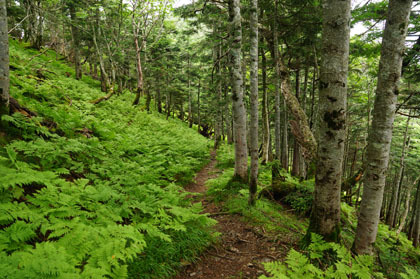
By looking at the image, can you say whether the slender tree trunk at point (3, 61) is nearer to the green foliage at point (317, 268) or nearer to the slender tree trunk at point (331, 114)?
Answer: the green foliage at point (317, 268)

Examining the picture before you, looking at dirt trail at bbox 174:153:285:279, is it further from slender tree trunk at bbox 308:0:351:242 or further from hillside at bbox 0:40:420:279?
slender tree trunk at bbox 308:0:351:242

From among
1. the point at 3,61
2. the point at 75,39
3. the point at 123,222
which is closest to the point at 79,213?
the point at 123,222

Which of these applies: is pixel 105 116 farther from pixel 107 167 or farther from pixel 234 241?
pixel 234 241

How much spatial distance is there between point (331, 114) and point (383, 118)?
98 cm

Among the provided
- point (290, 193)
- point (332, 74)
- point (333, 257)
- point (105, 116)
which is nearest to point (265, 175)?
point (290, 193)

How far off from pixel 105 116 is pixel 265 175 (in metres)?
8.58

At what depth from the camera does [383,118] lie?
3818mm

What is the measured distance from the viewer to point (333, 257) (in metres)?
3.80

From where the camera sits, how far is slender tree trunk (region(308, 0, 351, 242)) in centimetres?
356

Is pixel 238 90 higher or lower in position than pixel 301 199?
higher

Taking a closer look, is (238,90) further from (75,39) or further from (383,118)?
(75,39)

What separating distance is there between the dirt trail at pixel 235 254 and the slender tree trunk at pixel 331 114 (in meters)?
1.24

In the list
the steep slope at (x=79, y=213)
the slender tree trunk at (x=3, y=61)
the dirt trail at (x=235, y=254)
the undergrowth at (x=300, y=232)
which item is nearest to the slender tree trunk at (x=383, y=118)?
the undergrowth at (x=300, y=232)

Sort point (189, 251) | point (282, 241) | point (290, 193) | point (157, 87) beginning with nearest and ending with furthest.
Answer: point (189, 251) < point (282, 241) < point (290, 193) < point (157, 87)
